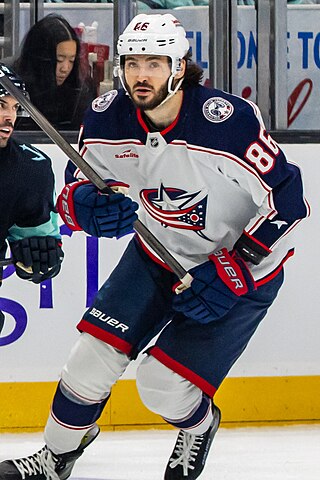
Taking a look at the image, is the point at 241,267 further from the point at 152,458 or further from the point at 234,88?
the point at 234,88

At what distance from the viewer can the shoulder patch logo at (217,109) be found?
9.14ft

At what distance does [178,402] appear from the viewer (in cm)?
282

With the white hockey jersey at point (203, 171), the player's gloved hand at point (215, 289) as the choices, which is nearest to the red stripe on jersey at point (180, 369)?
the player's gloved hand at point (215, 289)

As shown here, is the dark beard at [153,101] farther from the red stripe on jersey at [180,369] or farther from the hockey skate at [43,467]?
the hockey skate at [43,467]

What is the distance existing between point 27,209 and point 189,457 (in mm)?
710

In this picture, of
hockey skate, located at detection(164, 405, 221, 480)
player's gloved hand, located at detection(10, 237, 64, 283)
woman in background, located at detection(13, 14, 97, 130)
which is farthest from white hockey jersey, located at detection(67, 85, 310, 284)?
woman in background, located at detection(13, 14, 97, 130)

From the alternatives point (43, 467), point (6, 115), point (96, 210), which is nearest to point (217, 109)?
point (96, 210)

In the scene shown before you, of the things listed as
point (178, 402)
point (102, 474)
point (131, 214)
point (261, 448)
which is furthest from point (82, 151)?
point (261, 448)

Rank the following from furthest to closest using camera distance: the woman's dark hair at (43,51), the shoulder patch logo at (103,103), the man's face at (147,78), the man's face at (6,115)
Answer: the woman's dark hair at (43,51) < the man's face at (6,115) < the shoulder patch logo at (103,103) < the man's face at (147,78)

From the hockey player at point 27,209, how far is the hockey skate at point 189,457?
54 cm

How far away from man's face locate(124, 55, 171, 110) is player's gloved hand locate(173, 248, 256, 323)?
0.38m

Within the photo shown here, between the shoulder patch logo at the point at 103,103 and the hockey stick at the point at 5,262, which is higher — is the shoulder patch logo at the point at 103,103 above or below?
above

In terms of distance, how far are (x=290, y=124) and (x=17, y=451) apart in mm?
1366

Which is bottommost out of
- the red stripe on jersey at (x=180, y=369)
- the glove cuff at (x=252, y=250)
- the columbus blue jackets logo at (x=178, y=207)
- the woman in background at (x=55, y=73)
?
the red stripe on jersey at (x=180, y=369)
